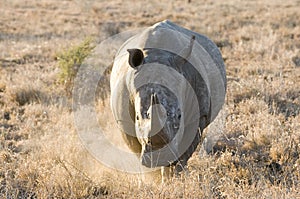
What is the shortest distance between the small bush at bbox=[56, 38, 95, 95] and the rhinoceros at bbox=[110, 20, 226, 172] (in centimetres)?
392

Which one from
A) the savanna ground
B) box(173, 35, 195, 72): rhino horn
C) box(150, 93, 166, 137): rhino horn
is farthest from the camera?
the savanna ground

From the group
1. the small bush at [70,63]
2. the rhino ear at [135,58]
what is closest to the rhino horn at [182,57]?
the rhino ear at [135,58]

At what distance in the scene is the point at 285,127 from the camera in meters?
5.79

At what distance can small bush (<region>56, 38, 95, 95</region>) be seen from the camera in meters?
8.55

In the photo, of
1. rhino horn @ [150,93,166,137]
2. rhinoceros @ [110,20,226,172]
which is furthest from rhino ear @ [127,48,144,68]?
rhino horn @ [150,93,166,137]

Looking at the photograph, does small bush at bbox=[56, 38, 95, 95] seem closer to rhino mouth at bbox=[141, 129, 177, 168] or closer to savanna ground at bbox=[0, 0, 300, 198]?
savanna ground at bbox=[0, 0, 300, 198]

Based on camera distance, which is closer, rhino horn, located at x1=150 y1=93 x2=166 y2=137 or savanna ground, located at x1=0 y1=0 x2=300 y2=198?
rhino horn, located at x1=150 y1=93 x2=166 y2=137

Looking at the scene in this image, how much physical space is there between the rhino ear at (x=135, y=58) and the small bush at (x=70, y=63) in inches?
183

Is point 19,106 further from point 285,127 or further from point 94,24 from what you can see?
point 94,24

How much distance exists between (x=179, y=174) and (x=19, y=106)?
13.5ft

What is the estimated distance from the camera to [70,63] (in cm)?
897

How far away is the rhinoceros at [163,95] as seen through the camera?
333 centimetres

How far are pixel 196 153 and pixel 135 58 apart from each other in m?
2.16

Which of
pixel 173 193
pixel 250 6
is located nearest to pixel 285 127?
pixel 173 193
